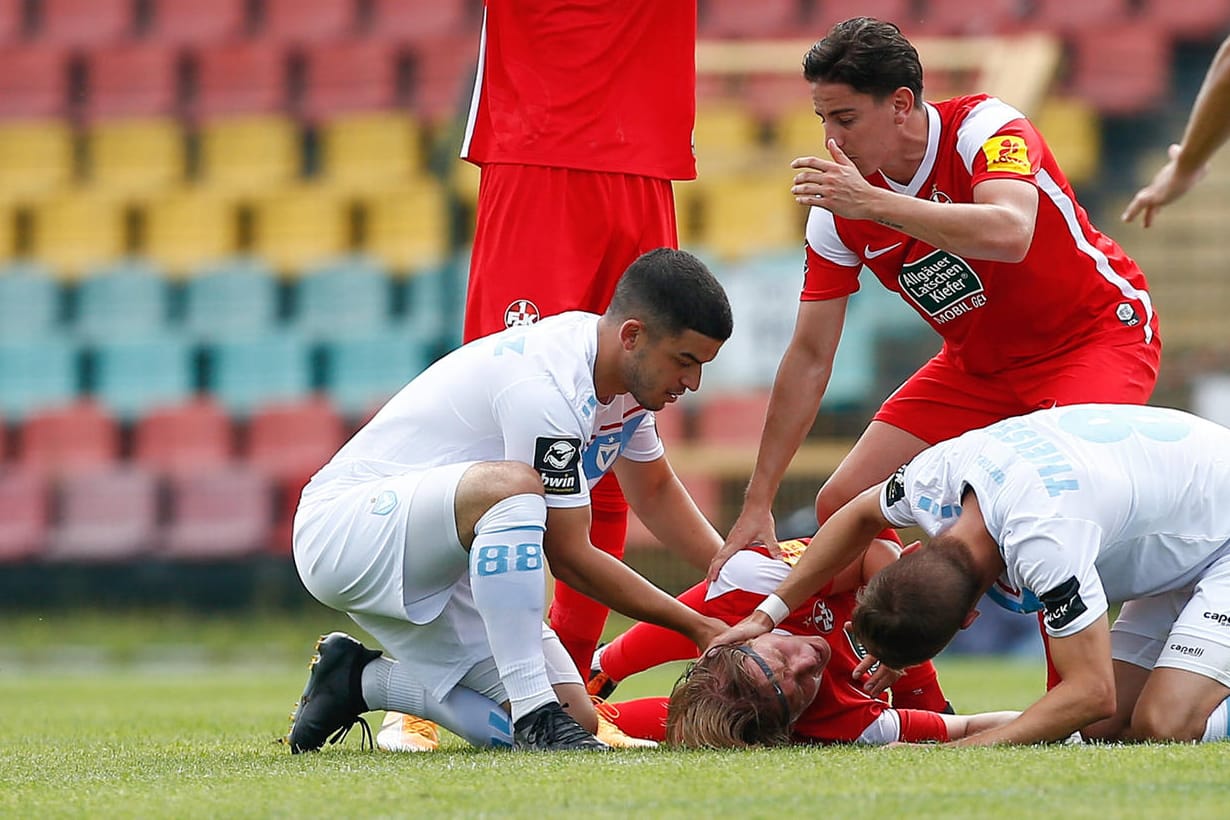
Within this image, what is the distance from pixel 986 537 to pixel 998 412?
1.16 metres

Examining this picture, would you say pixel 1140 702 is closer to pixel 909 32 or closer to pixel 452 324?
pixel 452 324

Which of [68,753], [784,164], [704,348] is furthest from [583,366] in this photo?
[784,164]

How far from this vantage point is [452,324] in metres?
11.4

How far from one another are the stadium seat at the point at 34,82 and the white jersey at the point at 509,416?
461 inches

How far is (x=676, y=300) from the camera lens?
165 inches

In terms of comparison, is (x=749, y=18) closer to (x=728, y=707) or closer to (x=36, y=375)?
(x=36, y=375)

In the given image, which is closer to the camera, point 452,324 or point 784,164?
point 452,324

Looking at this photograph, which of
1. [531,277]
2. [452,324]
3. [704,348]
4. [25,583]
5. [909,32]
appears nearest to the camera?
[704,348]

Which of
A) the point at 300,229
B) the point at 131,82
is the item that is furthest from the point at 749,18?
the point at 131,82

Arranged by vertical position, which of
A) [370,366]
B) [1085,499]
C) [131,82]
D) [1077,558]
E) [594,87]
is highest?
[131,82]

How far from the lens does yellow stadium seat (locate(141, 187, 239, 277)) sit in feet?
44.9

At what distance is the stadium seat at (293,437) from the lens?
12.1 m

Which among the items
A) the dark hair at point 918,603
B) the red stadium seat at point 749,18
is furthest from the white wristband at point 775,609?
the red stadium seat at point 749,18

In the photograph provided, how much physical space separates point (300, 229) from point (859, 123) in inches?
379
